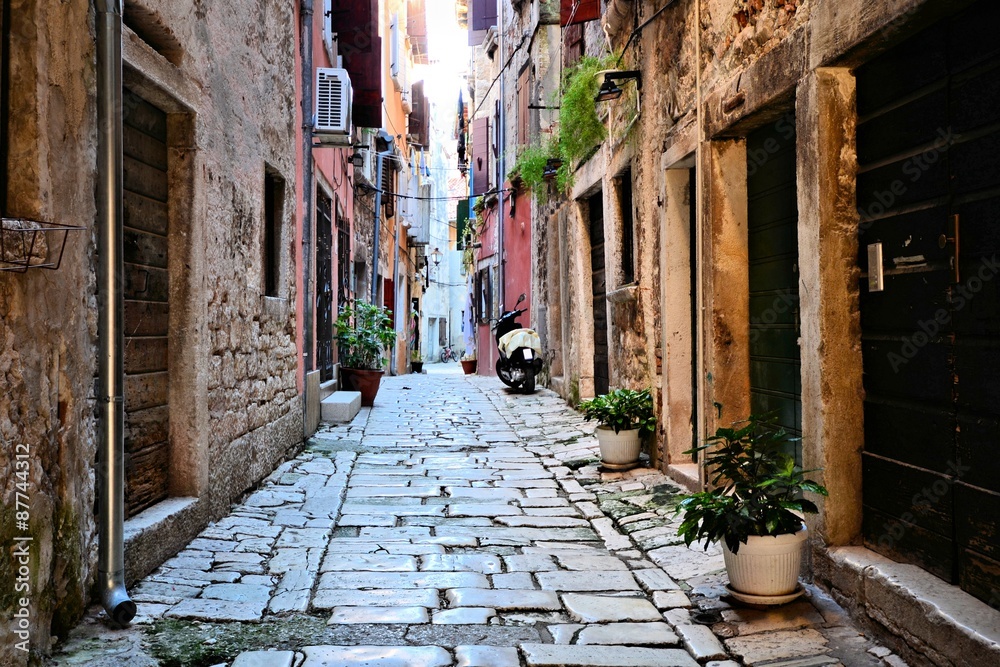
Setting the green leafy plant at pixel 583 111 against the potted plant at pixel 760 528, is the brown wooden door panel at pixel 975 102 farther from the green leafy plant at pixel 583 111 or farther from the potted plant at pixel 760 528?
the green leafy plant at pixel 583 111

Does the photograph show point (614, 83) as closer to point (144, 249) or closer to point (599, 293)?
point (599, 293)

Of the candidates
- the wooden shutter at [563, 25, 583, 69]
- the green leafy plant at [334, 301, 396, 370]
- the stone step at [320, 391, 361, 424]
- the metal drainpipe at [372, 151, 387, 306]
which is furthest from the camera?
the metal drainpipe at [372, 151, 387, 306]

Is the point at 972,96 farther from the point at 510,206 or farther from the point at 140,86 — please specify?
the point at 510,206

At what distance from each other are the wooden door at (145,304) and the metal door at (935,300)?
329 centimetres

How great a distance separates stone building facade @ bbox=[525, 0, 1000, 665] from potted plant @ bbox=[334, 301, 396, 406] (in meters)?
6.12

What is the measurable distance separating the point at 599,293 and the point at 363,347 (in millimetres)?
3476

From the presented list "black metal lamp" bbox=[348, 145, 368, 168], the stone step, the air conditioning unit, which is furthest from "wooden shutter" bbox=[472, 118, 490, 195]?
the stone step

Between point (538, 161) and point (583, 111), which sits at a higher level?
point (538, 161)

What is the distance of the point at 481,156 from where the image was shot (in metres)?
22.1

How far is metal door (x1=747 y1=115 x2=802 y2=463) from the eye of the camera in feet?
14.4

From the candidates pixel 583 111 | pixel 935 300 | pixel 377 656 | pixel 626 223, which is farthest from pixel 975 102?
pixel 583 111

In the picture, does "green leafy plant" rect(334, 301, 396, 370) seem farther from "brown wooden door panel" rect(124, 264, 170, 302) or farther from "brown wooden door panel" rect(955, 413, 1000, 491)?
"brown wooden door panel" rect(955, 413, 1000, 491)

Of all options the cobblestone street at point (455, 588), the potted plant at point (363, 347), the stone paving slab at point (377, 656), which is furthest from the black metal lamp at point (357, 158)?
the stone paving slab at point (377, 656)

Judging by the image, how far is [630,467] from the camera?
6363 millimetres
